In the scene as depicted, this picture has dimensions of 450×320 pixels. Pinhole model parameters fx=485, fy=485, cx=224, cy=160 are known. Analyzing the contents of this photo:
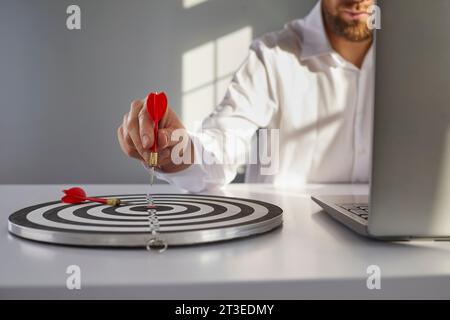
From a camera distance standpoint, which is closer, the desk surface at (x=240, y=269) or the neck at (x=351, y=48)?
the desk surface at (x=240, y=269)

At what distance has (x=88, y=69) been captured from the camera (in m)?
3.08

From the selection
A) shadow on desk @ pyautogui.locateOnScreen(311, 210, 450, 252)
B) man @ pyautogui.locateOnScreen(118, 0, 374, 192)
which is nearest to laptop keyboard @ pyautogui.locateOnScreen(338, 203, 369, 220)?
shadow on desk @ pyautogui.locateOnScreen(311, 210, 450, 252)

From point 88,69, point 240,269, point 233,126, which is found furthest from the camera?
point 88,69

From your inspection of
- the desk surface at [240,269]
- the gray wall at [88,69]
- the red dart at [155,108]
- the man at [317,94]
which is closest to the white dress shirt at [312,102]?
the man at [317,94]

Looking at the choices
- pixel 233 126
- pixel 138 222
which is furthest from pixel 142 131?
pixel 233 126

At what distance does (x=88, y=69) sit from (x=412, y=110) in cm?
293

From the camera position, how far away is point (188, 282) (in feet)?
1.05

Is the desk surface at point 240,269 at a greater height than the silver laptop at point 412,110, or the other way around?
the silver laptop at point 412,110

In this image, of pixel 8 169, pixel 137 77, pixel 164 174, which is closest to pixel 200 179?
pixel 164 174

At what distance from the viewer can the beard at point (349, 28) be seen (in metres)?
1.41

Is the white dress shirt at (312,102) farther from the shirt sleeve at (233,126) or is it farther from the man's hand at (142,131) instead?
the man's hand at (142,131)

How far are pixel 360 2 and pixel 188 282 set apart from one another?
124cm

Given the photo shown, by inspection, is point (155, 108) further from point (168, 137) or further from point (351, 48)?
point (351, 48)

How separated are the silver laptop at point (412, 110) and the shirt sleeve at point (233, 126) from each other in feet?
1.62
